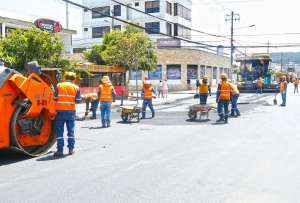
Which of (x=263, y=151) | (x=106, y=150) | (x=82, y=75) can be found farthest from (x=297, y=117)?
(x=82, y=75)

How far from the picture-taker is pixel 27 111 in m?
8.19

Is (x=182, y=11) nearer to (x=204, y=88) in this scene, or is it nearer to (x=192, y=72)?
(x=192, y=72)

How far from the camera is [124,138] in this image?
11.3 meters

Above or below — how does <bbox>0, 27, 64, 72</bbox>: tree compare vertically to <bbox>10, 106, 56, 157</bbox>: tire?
above

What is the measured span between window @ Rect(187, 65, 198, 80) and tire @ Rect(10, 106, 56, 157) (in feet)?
135

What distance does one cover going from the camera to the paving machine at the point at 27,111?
7.73 m

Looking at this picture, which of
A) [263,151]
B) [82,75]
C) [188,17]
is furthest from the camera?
[188,17]

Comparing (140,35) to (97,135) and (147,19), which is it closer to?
(97,135)

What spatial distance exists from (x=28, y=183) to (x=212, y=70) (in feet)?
173

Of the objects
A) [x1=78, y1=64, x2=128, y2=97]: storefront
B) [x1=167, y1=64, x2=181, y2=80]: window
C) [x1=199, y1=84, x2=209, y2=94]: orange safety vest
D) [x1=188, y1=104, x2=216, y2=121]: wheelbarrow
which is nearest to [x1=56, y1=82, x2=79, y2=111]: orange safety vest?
[x1=188, y1=104, x2=216, y2=121]: wheelbarrow

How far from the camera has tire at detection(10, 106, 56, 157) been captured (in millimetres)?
7809

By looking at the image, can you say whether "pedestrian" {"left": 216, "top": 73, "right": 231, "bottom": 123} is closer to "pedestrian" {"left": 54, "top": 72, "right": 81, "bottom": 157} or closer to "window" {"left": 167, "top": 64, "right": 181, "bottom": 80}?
"pedestrian" {"left": 54, "top": 72, "right": 81, "bottom": 157}

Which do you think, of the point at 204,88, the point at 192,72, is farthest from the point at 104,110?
the point at 192,72

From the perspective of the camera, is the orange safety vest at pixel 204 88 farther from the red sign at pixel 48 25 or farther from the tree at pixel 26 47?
the red sign at pixel 48 25
